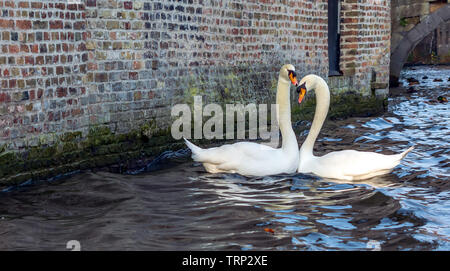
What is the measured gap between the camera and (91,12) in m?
7.42

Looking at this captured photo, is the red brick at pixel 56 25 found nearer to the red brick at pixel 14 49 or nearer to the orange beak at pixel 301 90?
the red brick at pixel 14 49

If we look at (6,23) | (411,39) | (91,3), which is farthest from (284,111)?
(411,39)

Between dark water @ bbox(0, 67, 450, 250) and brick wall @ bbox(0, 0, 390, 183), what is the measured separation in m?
0.72

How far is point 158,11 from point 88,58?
4.11 ft

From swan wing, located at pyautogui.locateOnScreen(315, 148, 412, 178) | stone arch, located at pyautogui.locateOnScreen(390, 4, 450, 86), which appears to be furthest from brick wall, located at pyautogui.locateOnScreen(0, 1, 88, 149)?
stone arch, located at pyautogui.locateOnScreen(390, 4, 450, 86)

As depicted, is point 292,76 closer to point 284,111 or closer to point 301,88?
point 301,88

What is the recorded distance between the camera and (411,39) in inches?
729

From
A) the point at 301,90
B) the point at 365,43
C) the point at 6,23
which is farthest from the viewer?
the point at 365,43

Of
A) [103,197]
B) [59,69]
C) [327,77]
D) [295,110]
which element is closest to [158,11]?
[59,69]

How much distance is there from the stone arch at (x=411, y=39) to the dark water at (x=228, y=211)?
34.3ft

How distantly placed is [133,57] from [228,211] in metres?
2.82

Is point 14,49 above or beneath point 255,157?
above

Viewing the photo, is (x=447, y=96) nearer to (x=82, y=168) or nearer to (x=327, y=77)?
(x=327, y=77)

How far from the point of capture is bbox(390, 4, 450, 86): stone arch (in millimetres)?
18453
